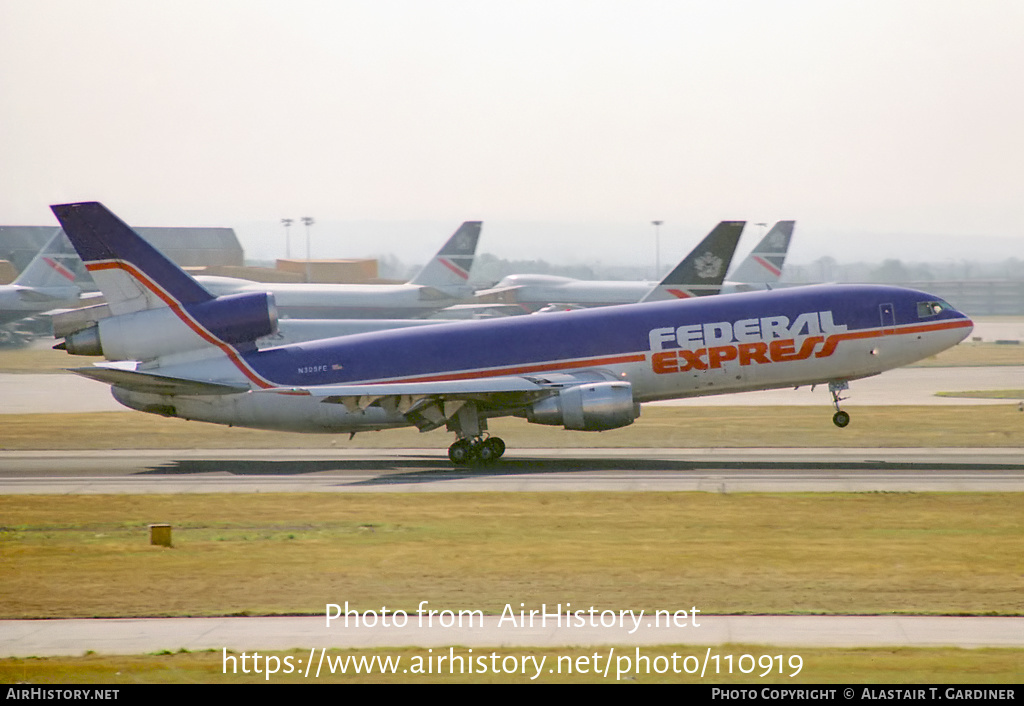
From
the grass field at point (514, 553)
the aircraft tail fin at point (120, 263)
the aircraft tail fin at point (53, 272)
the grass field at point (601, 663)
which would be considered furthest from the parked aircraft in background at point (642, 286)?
the aircraft tail fin at point (53, 272)

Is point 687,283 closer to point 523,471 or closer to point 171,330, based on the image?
point 523,471

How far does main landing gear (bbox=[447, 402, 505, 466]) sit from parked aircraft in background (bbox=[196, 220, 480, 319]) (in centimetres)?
7751

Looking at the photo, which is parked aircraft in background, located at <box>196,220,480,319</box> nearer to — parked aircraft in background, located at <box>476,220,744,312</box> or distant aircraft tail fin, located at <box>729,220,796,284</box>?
parked aircraft in background, located at <box>476,220,744,312</box>

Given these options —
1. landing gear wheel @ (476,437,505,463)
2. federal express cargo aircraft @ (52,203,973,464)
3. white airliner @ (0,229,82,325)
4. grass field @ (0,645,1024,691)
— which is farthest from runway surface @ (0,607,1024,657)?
white airliner @ (0,229,82,325)

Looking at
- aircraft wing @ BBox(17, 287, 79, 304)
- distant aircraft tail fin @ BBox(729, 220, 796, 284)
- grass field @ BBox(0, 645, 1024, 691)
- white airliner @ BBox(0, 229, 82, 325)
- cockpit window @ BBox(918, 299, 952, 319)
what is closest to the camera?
grass field @ BBox(0, 645, 1024, 691)

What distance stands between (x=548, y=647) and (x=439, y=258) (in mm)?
104843

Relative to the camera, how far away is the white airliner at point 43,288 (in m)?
122

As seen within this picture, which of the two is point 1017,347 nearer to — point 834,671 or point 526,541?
point 526,541

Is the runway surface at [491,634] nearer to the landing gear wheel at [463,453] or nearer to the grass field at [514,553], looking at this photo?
the grass field at [514,553]

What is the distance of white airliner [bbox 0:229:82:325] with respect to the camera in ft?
401

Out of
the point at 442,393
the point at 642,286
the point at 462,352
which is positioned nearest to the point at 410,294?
the point at 642,286

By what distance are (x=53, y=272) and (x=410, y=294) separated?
37.6 meters

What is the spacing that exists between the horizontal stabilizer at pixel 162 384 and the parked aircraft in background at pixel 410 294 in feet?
250

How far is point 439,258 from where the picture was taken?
12238 cm
